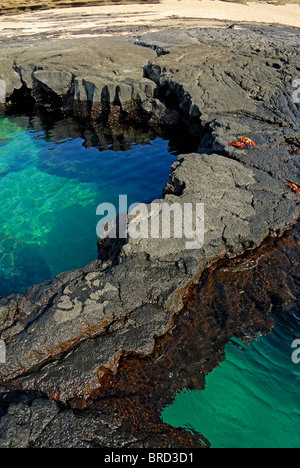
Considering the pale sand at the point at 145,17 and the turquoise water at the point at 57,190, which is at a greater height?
the pale sand at the point at 145,17

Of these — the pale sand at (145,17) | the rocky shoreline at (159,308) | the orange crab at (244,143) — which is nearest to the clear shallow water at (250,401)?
the rocky shoreline at (159,308)

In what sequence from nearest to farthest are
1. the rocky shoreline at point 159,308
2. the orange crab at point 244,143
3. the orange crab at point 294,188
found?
1. the rocky shoreline at point 159,308
2. the orange crab at point 294,188
3. the orange crab at point 244,143

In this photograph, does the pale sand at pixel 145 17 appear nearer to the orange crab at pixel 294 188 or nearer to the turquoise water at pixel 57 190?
the turquoise water at pixel 57 190

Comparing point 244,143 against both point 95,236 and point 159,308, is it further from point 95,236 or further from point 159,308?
point 159,308

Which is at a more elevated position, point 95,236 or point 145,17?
point 145,17

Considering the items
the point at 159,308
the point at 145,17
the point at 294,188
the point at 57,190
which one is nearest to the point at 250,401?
the point at 159,308

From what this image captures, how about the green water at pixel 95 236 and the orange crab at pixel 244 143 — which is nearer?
the green water at pixel 95 236
